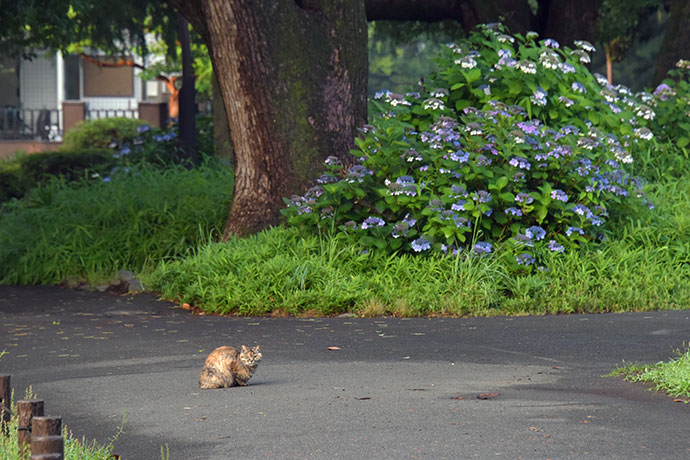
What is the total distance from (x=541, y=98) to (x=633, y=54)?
2814 cm

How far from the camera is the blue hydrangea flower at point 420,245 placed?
933 cm

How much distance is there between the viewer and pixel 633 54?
121 ft

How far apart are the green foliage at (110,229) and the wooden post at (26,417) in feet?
23.7

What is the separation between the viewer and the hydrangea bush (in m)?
9.57

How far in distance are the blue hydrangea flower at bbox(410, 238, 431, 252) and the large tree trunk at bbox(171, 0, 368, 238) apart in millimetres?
1785

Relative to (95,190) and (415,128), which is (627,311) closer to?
(415,128)

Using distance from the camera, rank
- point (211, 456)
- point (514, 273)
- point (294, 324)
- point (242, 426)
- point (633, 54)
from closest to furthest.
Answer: point (211, 456) < point (242, 426) < point (294, 324) < point (514, 273) < point (633, 54)

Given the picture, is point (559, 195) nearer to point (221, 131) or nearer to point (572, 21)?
point (572, 21)

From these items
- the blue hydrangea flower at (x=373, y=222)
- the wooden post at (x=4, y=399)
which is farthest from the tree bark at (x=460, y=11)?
the wooden post at (x=4, y=399)

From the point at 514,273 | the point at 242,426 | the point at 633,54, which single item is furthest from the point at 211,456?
the point at 633,54

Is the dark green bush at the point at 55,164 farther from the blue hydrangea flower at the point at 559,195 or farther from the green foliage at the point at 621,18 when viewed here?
the blue hydrangea flower at the point at 559,195

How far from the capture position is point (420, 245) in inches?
369

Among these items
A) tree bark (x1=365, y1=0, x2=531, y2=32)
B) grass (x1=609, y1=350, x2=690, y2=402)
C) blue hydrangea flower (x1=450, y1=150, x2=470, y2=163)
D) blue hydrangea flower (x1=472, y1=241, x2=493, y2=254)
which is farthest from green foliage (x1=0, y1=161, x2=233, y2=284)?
grass (x1=609, y1=350, x2=690, y2=402)

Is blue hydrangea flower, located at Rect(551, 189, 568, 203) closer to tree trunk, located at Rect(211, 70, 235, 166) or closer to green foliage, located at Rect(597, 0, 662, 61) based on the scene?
tree trunk, located at Rect(211, 70, 235, 166)
